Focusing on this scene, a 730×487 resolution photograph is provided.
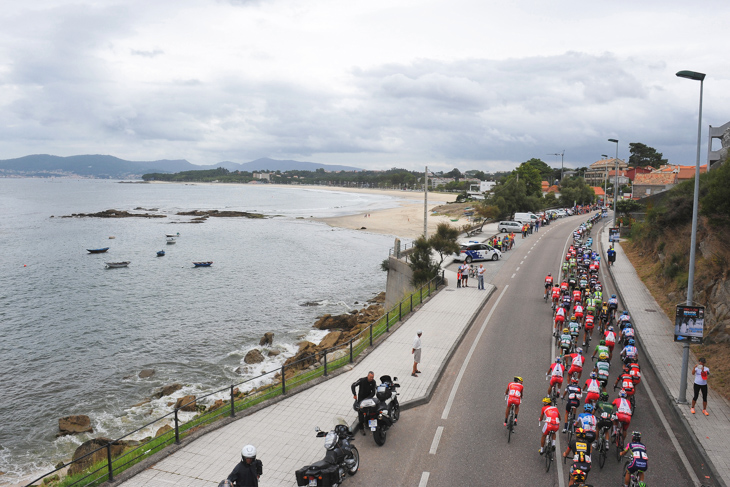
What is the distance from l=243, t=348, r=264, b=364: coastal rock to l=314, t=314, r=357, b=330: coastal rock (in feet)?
18.0

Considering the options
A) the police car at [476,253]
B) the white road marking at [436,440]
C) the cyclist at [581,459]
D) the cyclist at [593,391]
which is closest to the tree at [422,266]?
the police car at [476,253]

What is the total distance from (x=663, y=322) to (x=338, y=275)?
98.2ft

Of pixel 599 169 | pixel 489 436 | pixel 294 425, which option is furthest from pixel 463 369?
pixel 599 169

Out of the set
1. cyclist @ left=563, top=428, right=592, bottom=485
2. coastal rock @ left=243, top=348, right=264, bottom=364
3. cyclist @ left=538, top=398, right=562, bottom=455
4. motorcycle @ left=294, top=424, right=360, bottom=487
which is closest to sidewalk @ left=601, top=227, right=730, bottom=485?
cyclist @ left=563, top=428, right=592, bottom=485

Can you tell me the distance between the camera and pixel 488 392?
490 inches

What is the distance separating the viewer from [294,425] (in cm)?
1054

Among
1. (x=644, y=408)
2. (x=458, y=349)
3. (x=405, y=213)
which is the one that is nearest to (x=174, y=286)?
(x=458, y=349)

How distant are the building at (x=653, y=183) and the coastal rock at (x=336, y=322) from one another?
55.1 meters

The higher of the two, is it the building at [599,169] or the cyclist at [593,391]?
the building at [599,169]

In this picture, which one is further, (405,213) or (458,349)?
(405,213)

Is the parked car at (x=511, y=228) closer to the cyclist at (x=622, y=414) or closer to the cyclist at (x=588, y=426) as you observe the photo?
the cyclist at (x=622, y=414)

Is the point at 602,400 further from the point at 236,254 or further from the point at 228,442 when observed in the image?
the point at 236,254

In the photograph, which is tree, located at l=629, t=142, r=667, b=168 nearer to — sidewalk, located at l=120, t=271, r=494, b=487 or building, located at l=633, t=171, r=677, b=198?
building, located at l=633, t=171, r=677, b=198

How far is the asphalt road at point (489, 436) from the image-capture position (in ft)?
28.9
